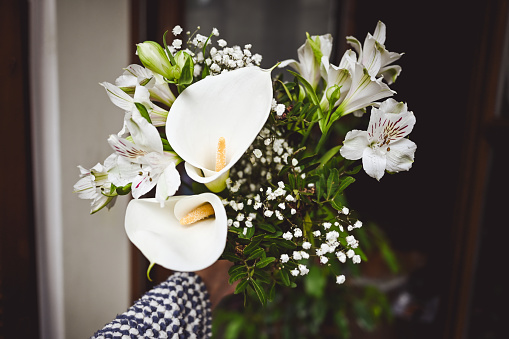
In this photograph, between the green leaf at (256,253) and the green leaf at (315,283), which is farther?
the green leaf at (315,283)

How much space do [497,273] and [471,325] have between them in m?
0.21

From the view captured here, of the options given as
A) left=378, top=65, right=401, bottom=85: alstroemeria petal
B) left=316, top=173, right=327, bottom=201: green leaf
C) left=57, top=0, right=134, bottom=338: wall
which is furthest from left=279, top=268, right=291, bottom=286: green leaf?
left=57, top=0, right=134, bottom=338: wall

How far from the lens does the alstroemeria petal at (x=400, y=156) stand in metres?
0.53

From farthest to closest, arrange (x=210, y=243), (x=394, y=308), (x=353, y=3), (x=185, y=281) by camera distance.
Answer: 1. (x=394, y=308)
2. (x=353, y=3)
3. (x=185, y=281)
4. (x=210, y=243)

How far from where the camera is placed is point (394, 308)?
1.63 meters

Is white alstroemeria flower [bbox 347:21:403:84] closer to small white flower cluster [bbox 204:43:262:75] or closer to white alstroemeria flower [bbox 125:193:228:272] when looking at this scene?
small white flower cluster [bbox 204:43:262:75]

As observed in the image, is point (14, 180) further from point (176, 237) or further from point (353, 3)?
point (353, 3)

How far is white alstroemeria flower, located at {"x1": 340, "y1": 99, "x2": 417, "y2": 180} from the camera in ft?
1.68

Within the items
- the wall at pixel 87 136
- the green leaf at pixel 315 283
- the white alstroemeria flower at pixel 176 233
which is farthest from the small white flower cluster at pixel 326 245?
the green leaf at pixel 315 283

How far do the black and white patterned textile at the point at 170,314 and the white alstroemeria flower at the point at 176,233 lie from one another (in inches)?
7.7

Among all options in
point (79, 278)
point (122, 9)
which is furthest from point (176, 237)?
point (122, 9)

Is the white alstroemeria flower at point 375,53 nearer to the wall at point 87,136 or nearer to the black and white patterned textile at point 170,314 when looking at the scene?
the black and white patterned textile at point 170,314

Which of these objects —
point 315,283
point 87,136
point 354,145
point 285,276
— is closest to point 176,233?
point 285,276

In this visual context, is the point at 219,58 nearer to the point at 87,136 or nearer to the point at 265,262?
the point at 265,262
